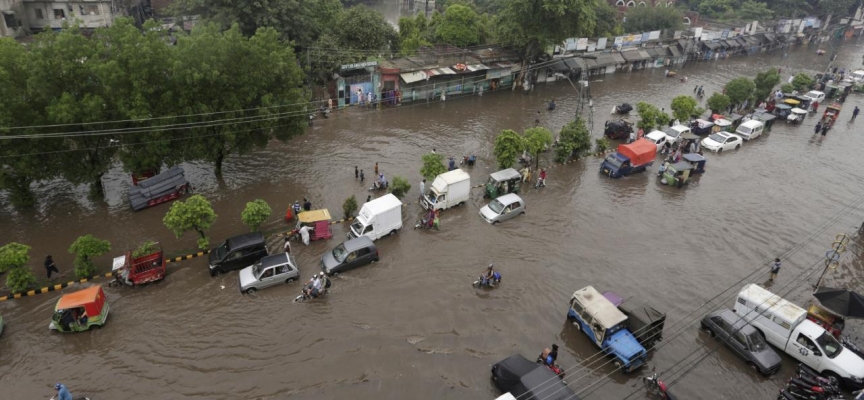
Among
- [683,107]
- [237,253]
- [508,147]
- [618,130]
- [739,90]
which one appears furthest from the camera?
[739,90]

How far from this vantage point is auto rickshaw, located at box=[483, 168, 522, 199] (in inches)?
1098

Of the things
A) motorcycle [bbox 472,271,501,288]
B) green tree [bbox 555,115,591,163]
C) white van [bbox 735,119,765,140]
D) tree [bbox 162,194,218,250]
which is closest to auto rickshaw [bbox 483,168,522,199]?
green tree [bbox 555,115,591,163]

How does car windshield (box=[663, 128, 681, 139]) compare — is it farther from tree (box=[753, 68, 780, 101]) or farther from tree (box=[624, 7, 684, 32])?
tree (box=[624, 7, 684, 32])

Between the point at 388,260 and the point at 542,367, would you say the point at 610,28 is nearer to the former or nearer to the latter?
the point at 388,260

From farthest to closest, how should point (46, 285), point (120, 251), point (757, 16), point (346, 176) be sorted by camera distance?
point (757, 16), point (346, 176), point (120, 251), point (46, 285)

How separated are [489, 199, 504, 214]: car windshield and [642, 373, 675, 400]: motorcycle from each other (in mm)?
11202

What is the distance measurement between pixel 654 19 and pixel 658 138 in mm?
41634

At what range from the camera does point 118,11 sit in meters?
52.4

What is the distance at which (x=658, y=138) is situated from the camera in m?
35.7

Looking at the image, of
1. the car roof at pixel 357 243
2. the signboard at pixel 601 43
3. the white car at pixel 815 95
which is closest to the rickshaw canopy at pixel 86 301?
the car roof at pixel 357 243

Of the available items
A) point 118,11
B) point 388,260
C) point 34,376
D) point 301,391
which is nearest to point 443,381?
point 301,391

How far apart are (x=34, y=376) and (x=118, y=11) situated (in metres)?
49.5

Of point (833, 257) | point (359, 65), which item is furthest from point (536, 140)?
point (359, 65)

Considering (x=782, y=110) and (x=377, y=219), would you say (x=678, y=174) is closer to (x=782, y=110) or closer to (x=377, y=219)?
(x=377, y=219)
